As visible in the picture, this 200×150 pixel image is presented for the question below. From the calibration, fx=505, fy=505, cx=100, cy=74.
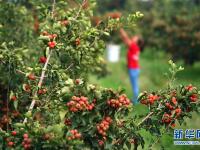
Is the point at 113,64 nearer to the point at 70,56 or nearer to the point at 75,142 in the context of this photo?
the point at 70,56

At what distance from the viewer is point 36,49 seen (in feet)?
24.8

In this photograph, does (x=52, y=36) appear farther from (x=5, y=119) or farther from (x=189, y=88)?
(x=189, y=88)

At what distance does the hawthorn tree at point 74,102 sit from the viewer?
4.17 meters

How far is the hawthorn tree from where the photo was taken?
417cm

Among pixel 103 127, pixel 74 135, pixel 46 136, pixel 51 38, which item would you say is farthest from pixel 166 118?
pixel 51 38

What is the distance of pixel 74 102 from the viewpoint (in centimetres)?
417

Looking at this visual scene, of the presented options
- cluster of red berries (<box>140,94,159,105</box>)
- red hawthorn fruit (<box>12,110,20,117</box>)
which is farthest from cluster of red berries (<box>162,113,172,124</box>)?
red hawthorn fruit (<box>12,110,20,117</box>)

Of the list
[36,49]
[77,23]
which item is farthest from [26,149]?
[36,49]

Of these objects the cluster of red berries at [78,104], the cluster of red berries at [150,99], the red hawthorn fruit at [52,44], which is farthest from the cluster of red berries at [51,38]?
the cluster of red berries at [150,99]

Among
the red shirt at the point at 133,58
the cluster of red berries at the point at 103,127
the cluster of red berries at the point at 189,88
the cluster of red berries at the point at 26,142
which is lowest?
the cluster of red berries at the point at 26,142

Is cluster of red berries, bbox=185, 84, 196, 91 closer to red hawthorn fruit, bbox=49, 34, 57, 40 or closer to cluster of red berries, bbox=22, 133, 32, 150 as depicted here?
red hawthorn fruit, bbox=49, 34, 57, 40

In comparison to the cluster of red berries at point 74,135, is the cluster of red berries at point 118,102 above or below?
above

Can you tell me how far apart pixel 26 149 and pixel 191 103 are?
63.1 inches

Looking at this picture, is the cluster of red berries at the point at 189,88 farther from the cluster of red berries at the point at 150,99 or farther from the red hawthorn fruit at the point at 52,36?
the red hawthorn fruit at the point at 52,36
